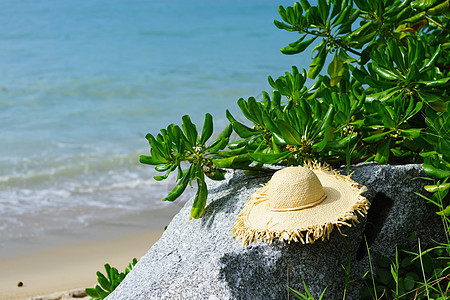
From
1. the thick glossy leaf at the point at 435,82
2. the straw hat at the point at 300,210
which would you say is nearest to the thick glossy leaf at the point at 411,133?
the thick glossy leaf at the point at 435,82

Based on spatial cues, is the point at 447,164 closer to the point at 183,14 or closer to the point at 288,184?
the point at 288,184

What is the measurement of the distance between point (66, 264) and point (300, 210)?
2.54 metres

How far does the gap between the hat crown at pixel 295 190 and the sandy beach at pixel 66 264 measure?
2.11m

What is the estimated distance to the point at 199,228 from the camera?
6.62 feet

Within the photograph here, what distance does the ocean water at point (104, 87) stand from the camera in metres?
5.08

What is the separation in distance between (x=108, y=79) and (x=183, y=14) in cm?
804

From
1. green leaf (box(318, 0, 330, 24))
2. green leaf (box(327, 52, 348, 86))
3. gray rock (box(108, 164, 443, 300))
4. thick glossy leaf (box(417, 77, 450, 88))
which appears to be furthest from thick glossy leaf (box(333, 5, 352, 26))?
gray rock (box(108, 164, 443, 300))

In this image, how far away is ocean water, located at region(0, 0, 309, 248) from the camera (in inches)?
200

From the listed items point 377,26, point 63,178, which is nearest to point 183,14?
point 63,178

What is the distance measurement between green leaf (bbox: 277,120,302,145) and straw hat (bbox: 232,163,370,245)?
0.50 feet

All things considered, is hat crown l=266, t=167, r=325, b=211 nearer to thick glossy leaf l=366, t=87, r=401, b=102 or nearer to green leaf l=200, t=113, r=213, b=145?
green leaf l=200, t=113, r=213, b=145

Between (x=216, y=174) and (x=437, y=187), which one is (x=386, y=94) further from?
(x=216, y=174)

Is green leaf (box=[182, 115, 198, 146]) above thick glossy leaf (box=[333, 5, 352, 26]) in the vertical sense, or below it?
below

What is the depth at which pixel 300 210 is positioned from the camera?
1.70 m
